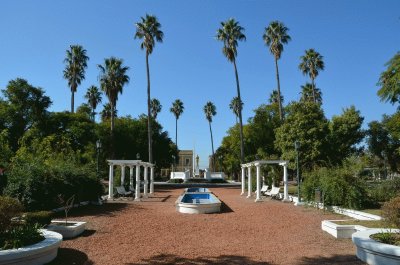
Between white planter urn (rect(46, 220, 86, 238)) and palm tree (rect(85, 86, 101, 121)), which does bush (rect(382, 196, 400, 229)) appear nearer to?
white planter urn (rect(46, 220, 86, 238))

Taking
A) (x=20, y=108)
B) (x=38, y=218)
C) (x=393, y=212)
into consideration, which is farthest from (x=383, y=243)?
(x=20, y=108)

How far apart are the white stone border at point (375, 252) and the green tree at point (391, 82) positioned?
705cm

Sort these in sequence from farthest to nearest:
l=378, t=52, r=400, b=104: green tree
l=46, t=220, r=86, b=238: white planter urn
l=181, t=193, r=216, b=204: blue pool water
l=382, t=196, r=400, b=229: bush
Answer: l=181, t=193, r=216, b=204: blue pool water < l=378, t=52, r=400, b=104: green tree < l=46, t=220, r=86, b=238: white planter urn < l=382, t=196, r=400, b=229: bush

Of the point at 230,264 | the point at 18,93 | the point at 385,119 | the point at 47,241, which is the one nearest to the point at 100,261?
the point at 47,241

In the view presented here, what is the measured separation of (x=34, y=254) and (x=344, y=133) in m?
29.1

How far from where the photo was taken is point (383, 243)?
789 centimetres

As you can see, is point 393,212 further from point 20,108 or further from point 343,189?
point 20,108

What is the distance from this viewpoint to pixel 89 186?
20.4 m

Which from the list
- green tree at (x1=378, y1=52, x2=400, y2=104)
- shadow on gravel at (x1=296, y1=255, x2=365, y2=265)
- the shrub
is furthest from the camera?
green tree at (x1=378, y1=52, x2=400, y2=104)

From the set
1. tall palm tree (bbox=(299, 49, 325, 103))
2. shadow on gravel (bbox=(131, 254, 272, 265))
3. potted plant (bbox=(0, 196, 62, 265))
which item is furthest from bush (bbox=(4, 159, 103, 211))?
tall palm tree (bbox=(299, 49, 325, 103))

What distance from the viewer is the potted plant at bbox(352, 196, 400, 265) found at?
7.27m

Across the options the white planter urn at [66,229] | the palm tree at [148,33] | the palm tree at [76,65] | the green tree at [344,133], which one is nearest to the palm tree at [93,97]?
the palm tree at [76,65]

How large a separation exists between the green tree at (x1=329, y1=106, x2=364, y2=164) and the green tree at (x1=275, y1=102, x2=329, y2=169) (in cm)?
74

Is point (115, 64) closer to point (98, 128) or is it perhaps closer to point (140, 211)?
point (98, 128)
